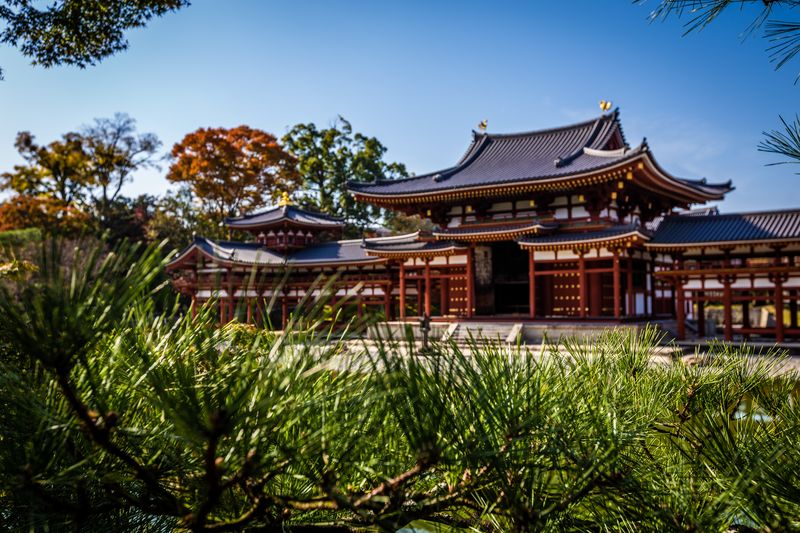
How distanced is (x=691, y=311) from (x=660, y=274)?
32.9 ft

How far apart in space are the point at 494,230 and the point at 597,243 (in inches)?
138

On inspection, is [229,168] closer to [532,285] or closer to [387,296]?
[387,296]

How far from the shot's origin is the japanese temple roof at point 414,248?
1894 cm

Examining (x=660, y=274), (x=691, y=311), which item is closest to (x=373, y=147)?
(x=691, y=311)

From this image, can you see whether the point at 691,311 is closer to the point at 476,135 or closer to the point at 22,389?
the point at 476,135

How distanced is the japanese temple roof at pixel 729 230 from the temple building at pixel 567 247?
3cm

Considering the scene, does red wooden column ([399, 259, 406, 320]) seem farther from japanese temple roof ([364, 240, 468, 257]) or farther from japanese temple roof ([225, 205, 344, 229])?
japanese temple roof ([225, 205, 344, 229])

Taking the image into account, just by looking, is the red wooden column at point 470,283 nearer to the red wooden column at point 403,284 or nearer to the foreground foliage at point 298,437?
the red wooden column at point 403,284

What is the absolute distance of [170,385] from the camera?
1096 mm

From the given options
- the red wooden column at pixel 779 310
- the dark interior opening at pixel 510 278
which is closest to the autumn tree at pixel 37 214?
the dark interior opening at pixel 510 278

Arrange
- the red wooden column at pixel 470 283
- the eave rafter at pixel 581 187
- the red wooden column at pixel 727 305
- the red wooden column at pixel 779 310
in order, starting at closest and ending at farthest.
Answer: the red wooden column at pixel 779 310 → the red wooden column at pixel 727 305 → the eave rafter at pixel 581 187 → the red wooden column at pixel 470 283

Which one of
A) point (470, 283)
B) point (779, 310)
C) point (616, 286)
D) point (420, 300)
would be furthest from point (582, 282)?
point (420, 300)

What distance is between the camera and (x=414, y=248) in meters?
19.4

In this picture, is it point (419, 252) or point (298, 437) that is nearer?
point (298, 437)
